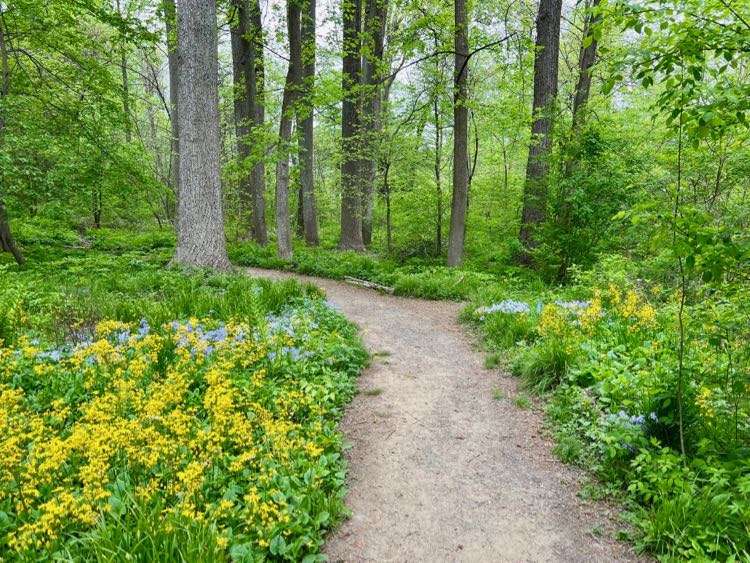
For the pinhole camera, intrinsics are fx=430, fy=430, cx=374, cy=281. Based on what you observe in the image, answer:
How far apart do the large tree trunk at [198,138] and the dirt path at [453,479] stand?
4.91 m

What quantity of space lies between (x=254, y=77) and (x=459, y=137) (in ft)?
23.0

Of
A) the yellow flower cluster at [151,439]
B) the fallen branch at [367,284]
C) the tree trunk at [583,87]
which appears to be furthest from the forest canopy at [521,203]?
the yellow flower cluster at [151,439]

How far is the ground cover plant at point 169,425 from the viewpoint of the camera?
240cm

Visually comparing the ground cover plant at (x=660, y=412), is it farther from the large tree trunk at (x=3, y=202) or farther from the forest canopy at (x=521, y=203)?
the large tree trunk at (x=3, y=202)

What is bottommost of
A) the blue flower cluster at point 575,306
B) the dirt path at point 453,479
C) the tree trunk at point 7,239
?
the dirt path at point 453,479

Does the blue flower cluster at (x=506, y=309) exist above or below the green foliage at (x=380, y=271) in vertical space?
below

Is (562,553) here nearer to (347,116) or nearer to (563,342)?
(563,342)

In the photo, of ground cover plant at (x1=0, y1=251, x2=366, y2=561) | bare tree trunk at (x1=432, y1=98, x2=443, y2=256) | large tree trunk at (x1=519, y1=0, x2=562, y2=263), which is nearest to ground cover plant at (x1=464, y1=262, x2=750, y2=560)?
ground cover plant at (x1=0, y1=251, x2=366, y2=561)

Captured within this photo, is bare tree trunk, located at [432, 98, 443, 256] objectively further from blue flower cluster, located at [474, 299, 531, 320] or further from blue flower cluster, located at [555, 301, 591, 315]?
blue flower cluster, located at [555, 301, 591, 315]

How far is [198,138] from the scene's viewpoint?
8.23 metres

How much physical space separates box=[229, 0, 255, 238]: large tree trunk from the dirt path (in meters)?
8.33

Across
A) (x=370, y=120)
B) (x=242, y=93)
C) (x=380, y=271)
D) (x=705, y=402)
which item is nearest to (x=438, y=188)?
(x=370, y=120)

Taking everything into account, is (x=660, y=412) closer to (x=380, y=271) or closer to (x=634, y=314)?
(x=634, y=314)

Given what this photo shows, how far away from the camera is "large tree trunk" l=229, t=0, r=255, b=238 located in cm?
1242
